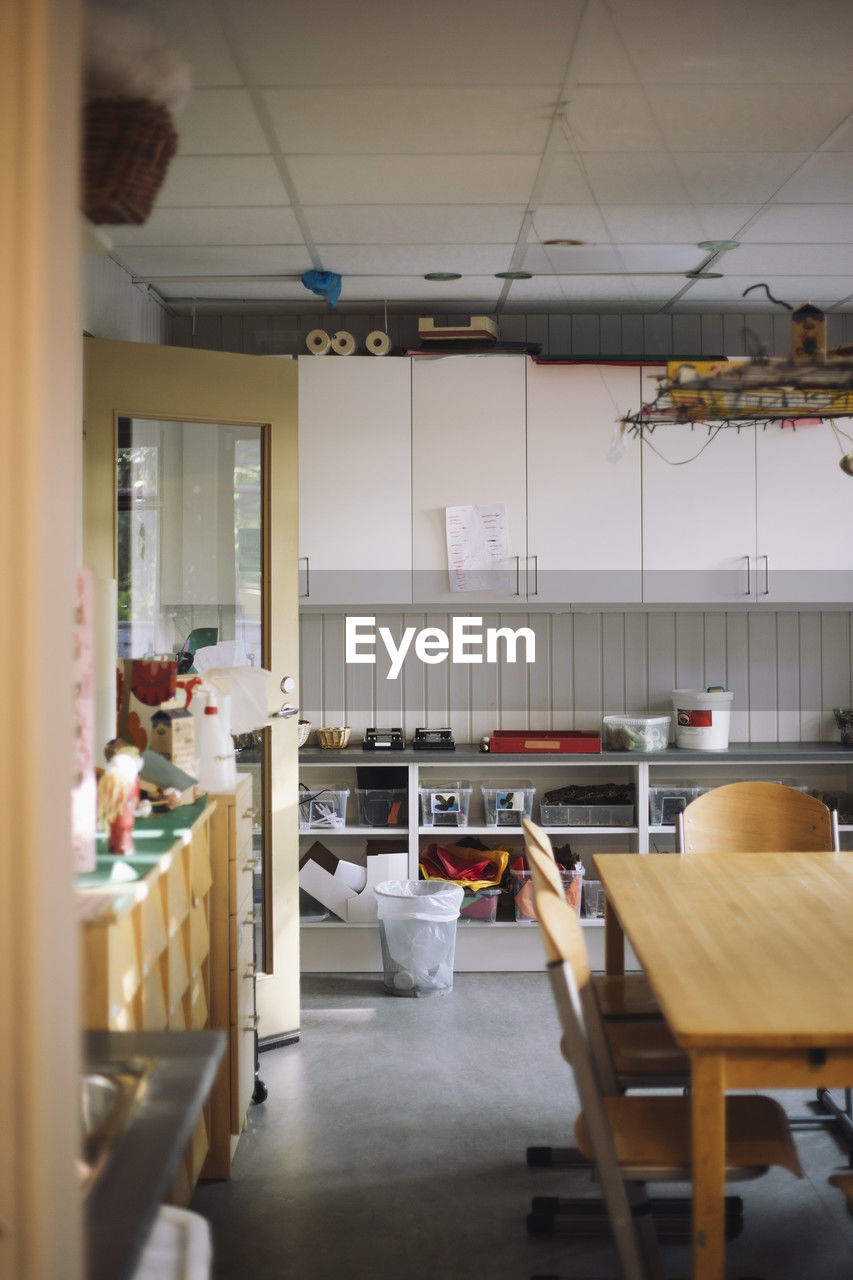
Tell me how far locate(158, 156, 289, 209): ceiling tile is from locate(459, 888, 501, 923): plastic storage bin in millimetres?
2725

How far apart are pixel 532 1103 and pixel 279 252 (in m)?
3.01

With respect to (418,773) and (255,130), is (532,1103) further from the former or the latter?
(255,130)

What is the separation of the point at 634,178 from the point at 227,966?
2526mm

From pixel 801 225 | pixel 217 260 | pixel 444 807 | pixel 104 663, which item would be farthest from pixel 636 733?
pixel 104 663

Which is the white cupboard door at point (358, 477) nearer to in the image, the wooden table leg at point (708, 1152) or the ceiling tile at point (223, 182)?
the ceiling tile at point (223, 182)

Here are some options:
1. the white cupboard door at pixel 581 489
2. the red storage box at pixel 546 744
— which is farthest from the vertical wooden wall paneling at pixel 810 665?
the red storage box at pixel 546 744

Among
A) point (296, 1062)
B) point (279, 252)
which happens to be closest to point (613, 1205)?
point (296, 1062)

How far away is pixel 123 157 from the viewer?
1.41m

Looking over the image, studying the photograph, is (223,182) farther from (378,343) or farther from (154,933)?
(154,933)

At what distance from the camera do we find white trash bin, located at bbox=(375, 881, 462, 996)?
4254mm

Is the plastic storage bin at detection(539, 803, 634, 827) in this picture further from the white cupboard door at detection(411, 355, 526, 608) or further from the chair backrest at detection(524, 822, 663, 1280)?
the chair backrest at detection(524, 822, 663, 1280)

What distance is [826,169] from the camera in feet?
10.6

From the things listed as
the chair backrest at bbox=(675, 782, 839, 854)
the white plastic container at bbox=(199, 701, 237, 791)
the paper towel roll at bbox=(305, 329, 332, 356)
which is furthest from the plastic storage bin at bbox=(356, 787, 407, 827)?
the paper towel roll at bbox=(305, 329, 332, 356)

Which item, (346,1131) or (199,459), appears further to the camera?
(199,459)
